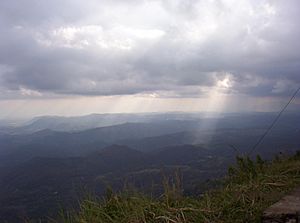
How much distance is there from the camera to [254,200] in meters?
4.00

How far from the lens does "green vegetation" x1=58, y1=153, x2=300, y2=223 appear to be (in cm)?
375

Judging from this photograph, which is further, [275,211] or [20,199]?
[20,199]

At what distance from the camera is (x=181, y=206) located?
4176 millimetres

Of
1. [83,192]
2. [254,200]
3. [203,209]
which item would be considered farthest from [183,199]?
[83,192]

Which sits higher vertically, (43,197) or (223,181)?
(223,181)

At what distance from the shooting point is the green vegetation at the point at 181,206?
12.3 feet

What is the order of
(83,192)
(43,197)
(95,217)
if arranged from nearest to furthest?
(95,217)
(83,192)
(43,197)

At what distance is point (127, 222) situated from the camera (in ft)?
12.5

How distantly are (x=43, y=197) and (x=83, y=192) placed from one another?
190943 millimetres

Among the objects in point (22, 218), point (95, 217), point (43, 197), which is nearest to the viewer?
point (95, 217)

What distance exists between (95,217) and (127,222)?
18.3 inches

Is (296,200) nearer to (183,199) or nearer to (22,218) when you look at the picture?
(183,199)

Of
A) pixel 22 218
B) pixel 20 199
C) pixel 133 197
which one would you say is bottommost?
pixel 20 199

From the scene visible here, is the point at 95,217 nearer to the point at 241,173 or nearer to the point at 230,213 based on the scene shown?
the point at 230,213
